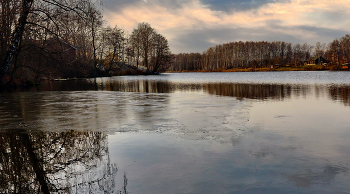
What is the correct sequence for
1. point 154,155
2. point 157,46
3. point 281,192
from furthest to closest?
1. point 157,46
2. point 154,155
3. point 281,192

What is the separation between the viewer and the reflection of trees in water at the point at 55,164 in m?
3.96

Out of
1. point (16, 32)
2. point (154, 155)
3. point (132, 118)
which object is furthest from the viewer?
point (16, 32)

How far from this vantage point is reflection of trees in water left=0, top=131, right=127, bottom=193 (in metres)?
3.96

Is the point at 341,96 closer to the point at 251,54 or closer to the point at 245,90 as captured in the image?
the point at 245,90

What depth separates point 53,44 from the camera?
16.4 meters

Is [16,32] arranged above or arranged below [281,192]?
above

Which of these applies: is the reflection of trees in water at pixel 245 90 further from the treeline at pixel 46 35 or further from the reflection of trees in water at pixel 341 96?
the treeline at pixel 46 35

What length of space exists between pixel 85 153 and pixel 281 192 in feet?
12.7

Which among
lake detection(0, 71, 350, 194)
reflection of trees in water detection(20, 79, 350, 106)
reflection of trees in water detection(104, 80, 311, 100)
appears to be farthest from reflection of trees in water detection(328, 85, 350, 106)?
lake detection(0, 71, 350, 194)

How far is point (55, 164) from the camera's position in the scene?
4.85 meters

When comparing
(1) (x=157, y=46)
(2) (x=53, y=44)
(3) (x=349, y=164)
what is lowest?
(3) (x=349, y=164)

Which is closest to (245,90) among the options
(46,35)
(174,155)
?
(46,35)

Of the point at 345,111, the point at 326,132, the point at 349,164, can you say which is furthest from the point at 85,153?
the point at 345,111

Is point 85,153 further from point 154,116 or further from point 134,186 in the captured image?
point 154,116
